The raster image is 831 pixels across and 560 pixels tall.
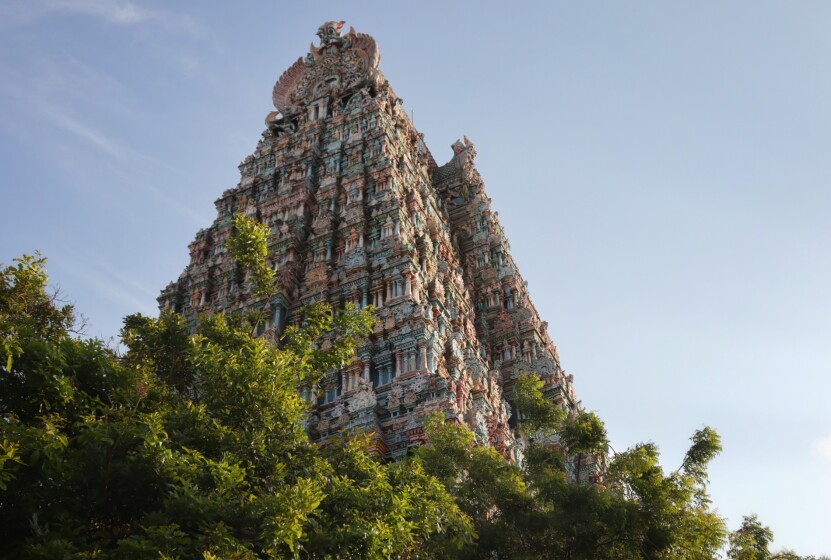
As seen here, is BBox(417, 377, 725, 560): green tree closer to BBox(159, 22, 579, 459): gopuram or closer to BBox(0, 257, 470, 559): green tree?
BBox(0, 257, 470, 559): green tree

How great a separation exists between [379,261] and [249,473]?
11086 millimetres

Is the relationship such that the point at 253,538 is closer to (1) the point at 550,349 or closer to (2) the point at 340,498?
(2) the point at 340,498

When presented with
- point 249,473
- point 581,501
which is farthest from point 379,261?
point 249,473

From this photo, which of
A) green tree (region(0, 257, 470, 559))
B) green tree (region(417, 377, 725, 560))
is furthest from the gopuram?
green tree (region(0, 257, 470, 559))

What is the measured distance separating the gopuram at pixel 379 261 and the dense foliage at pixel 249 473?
2.87 m

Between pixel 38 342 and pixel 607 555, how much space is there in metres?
8.25

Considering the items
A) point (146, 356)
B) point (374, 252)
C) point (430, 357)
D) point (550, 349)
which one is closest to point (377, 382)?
point (430, 357)

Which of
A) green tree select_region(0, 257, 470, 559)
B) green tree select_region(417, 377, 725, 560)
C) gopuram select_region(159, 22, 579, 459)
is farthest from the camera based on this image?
gopuram select_region(159, 22, 579, 459)

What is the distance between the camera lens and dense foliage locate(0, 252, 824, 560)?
7.73 metres

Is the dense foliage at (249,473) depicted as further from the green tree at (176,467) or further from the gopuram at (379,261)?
the gopuram at (379,261)

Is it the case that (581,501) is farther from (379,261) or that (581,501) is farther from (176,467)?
(379,261)

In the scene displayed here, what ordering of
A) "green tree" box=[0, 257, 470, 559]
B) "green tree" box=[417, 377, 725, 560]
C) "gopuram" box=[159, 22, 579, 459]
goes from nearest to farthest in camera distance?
"green tree" box=[0, 257, 470, 559] → "green tree" box=[417, 377, 725, 560] → "gopuram" box=[159, 22, 579, 459]

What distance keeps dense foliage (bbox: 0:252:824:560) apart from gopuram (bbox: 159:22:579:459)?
287 centimetres

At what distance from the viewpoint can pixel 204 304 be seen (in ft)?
73.0
